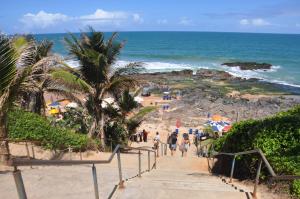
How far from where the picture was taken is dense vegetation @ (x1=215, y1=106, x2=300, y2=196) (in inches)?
301

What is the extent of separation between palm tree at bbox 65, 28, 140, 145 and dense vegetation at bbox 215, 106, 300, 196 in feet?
17.5

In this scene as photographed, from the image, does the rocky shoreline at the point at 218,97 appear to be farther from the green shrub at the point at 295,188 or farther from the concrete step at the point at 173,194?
the concrete step at the point at 173,194

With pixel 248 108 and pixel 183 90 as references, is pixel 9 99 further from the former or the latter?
pixel 183 90

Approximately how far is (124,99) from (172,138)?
13.1 feet

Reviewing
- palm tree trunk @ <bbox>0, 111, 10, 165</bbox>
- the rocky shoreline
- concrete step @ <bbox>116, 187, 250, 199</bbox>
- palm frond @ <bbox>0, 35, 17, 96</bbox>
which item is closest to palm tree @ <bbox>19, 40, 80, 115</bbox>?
palm tree trunk @ <bbox>0, 111, 10, 165</bbox>

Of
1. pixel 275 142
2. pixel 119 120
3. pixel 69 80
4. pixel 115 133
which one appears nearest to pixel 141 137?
pixel 119 120

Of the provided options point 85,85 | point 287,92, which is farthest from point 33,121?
point 287,92

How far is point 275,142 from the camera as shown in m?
8.60

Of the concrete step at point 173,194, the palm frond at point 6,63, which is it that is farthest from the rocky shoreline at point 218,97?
the concrete step at point 173,194

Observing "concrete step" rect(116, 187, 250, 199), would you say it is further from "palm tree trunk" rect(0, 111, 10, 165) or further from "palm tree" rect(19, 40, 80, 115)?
"palm tree" rect(19, 40, 80, 115)

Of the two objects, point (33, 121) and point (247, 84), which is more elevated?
point (33, 121)

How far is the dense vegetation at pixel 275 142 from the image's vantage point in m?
7.64

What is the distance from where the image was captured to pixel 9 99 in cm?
670

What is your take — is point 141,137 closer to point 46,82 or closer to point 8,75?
point 46,82
